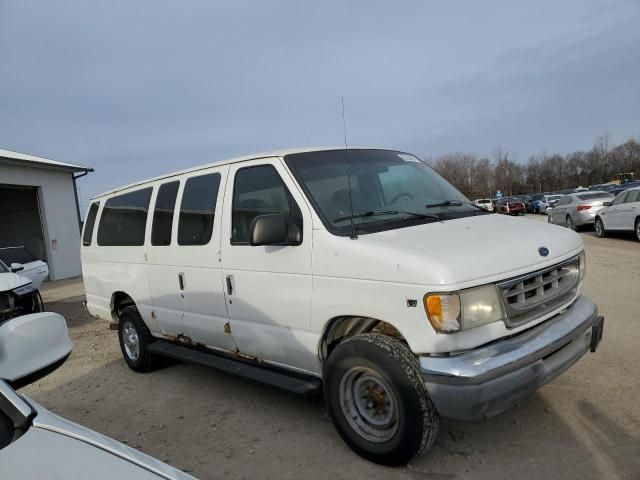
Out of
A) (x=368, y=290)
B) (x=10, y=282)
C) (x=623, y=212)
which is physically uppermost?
(x=368, y=290)

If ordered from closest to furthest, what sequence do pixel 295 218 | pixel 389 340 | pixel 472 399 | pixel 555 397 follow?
1. pixel 472 399
2. pixel 389 340
3. pixel 295 218
4. pixel 555 397

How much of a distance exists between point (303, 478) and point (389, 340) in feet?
3.54

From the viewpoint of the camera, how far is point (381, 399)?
326 centimetres

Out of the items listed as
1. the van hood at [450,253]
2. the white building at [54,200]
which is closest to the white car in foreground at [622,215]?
the van hood at [450,253]

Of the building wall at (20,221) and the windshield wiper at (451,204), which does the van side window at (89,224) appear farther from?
the building wall at (20,221)

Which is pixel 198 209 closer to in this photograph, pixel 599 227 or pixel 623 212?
pixel 623 212

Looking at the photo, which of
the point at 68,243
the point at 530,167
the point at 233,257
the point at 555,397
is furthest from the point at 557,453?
the point at 530,167

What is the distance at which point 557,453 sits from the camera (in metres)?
3.23

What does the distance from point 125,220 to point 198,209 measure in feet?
5.59

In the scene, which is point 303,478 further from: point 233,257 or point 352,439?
point 233,257

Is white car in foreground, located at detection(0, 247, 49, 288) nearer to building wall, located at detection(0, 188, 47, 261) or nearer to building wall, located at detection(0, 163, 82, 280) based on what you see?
building wall, located at detection(0, 163, 82, 280)

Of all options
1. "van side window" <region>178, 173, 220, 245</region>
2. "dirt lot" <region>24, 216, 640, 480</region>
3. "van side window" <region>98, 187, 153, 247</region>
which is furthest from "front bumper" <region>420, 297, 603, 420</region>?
Answer: "van side window" <region>98, 187, 153, 247</region>

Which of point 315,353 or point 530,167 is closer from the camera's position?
point 315,353

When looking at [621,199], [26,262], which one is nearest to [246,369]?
[26,262]
